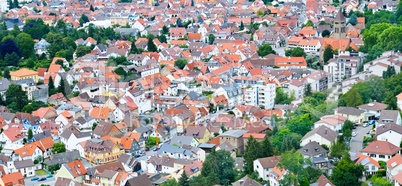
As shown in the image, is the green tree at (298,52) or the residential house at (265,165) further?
the green tree at (298,52)

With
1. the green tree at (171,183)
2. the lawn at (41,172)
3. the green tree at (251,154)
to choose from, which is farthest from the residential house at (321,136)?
the lawn at (41,172)

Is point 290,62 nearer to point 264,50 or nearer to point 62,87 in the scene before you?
point 264,50

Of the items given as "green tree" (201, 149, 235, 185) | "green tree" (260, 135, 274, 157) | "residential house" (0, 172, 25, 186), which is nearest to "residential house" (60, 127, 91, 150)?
"residential house" (0, 172, 25, 186)

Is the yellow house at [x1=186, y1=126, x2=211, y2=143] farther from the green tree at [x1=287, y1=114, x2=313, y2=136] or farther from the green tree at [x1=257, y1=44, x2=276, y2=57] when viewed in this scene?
the green tree at [x1=257, y1=44, x2=276, y2=57]

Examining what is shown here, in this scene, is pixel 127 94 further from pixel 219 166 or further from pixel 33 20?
pixel 33 20

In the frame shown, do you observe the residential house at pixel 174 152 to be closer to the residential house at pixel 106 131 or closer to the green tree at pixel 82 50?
the residential house at pixel 106 131

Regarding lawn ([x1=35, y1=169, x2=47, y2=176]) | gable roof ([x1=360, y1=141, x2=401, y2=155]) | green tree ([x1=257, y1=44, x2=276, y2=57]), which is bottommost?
lawn ([x1=35, y1=169, x2=47, y2=176])
